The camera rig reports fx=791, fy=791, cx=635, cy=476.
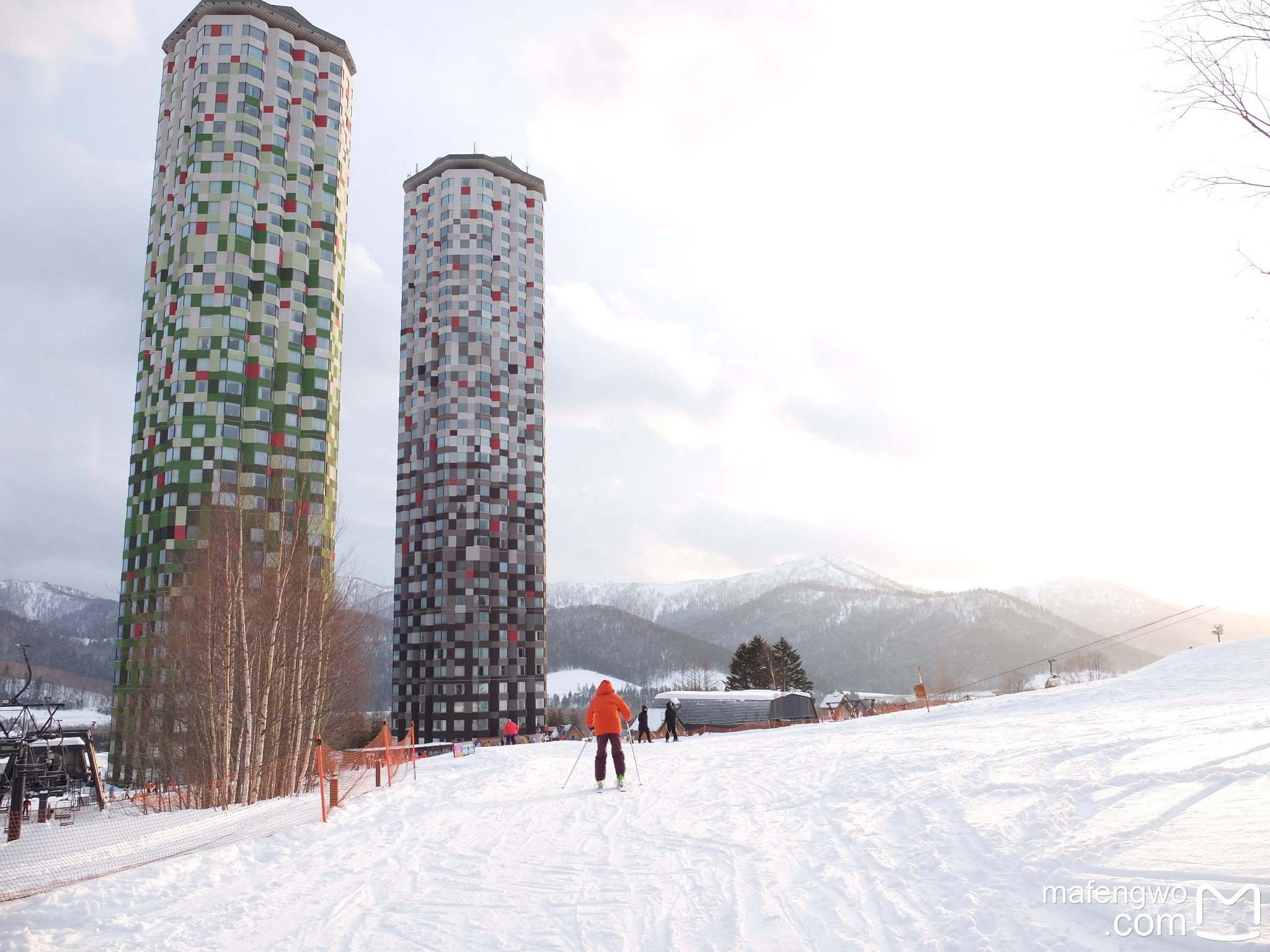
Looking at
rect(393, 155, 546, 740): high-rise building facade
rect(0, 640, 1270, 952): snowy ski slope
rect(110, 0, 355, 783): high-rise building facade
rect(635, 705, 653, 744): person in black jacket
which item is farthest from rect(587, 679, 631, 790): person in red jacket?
rect(393, 155, 546, 740): high-rise building facade

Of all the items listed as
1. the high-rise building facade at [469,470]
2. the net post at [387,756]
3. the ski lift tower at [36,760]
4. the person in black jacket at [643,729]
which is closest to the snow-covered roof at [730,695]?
the high-rise building facade at [469,470]

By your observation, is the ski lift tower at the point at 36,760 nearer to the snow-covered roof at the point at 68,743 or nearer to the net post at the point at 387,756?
the snow-covered roof at the point at 68,743

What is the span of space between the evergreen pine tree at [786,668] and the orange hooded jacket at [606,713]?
77775mm

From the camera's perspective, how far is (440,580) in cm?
8331

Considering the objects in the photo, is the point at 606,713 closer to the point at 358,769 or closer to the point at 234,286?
the point at 358,769

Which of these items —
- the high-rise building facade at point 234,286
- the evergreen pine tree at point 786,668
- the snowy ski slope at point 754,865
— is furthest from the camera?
the evergreen pine tree at point 786,668

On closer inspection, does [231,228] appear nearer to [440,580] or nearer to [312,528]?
[312,528]

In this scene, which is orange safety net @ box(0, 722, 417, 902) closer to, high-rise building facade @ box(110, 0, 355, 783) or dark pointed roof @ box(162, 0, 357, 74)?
high-rise building facade @ box(110, 0, 355, 783)

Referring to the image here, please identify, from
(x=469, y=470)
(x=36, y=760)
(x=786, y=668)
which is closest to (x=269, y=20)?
(x=469, y=470)

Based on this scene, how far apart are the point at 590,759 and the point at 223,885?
47.0 ft

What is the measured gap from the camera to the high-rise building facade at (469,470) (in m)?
82.6

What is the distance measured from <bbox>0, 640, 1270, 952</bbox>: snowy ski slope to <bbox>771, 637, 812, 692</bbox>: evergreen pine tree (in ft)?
258

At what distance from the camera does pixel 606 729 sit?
14539 millimetres

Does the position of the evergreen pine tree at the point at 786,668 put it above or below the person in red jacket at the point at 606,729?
below
